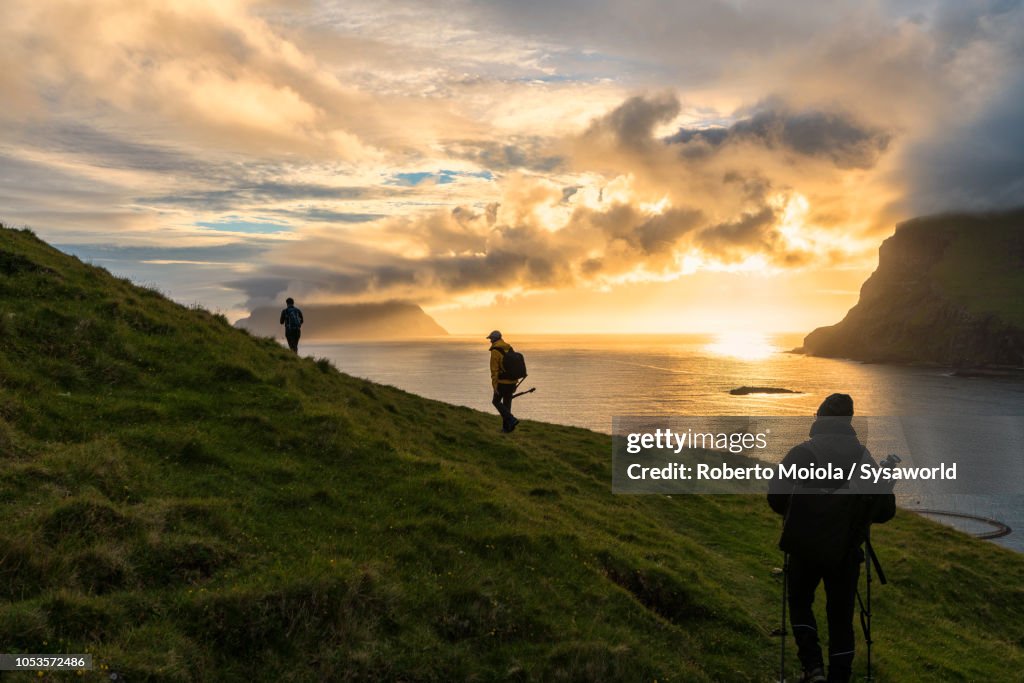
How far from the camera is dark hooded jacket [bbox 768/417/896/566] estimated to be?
866 cm

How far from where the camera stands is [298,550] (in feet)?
38.2

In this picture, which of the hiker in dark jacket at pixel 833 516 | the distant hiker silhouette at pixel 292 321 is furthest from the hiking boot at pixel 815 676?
the distant hiker silhouette at pixel 292 321

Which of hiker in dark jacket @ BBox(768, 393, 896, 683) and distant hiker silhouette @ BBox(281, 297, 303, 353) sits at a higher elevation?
distant hiker silhouette @ BBox(281, 297, 303, 353)

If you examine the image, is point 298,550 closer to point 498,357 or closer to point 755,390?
point 498,357

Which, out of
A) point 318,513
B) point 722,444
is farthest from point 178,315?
point 722,444

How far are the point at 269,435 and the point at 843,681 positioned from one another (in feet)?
44.3

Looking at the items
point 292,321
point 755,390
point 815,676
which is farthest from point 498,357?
point 755,390

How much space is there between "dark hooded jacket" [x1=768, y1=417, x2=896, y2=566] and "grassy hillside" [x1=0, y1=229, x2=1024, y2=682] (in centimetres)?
372

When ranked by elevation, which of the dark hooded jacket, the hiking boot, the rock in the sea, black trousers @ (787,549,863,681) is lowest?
the rock in the sea

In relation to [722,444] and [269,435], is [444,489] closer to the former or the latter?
Answer: [269,435]

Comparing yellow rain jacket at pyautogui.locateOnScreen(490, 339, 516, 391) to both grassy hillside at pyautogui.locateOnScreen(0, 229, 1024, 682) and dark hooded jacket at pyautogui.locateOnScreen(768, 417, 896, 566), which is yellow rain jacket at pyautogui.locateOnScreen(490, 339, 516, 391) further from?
dark hooded jacket at pyautogui.locateOnScreen(768, 417, 896, 566)

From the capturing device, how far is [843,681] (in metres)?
8.94

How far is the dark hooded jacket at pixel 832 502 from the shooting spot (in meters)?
8.66

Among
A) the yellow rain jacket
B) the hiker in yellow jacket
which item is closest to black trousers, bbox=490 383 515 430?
the hiker in yellow jacket
